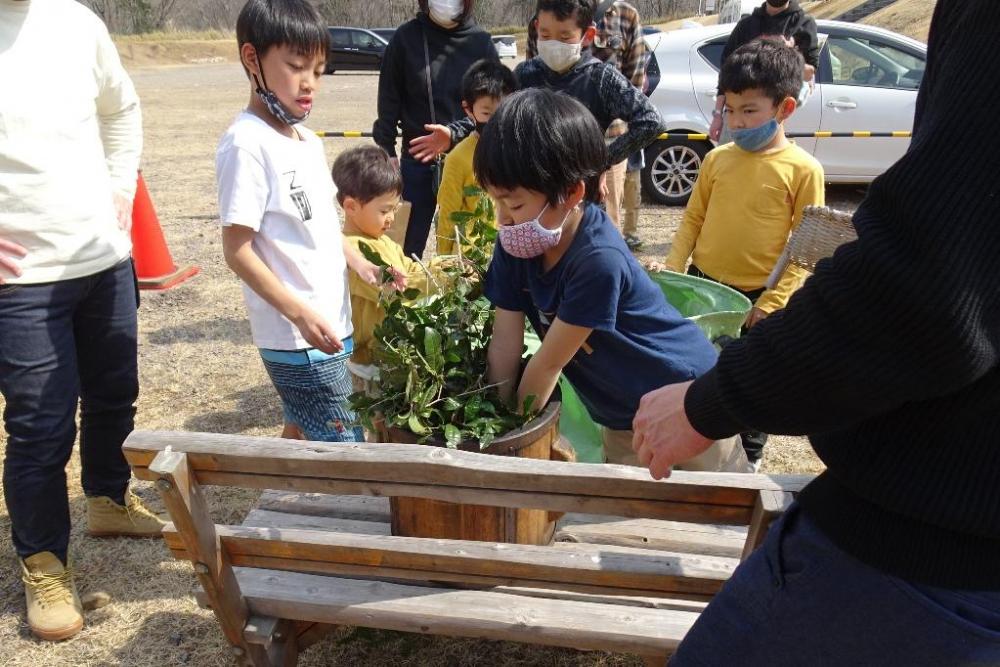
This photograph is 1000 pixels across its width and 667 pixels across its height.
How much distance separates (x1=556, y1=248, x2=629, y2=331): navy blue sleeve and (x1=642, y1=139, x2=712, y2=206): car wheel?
19.0 ft

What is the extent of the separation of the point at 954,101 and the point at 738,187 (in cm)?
238

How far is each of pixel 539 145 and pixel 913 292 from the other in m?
1.07

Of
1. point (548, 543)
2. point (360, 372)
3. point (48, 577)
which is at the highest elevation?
point (360, 372)

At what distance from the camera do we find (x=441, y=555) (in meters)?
1.64

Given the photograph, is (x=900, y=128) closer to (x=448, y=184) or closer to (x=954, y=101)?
(x=448, y=184)

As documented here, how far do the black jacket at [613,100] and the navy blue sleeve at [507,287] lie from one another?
1870 mm

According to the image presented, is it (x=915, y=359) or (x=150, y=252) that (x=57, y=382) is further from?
(x=150, y=252)

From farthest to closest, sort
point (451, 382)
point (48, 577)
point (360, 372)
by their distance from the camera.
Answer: point (48, 577), point (360, 372), point (451, 382)

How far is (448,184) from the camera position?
351 centimetres

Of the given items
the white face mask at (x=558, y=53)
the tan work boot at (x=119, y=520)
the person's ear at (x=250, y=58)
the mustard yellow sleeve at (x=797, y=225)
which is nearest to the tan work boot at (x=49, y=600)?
the tan work boot at (x=119, y=520)

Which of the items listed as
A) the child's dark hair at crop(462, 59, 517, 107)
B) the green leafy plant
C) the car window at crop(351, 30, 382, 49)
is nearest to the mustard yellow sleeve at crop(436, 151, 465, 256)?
the child's dark hair at crop(462, 59, 517, 107)

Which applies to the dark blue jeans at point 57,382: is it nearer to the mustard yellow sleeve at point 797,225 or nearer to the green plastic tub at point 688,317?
the green plastic tub at point 688,317

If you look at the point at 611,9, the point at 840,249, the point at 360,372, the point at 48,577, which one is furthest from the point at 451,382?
the point at 611,9

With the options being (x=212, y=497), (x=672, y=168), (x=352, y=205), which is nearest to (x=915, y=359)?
(x=352, y=205)
